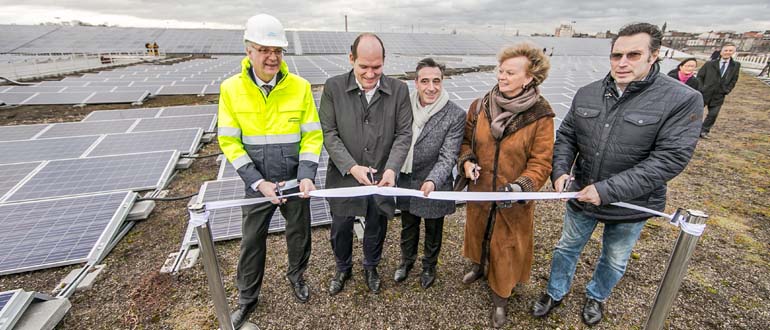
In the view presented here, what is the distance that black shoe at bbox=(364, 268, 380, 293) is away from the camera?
336 centimetres

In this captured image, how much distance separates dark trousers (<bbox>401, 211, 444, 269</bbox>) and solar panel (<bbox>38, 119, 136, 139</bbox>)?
7.28 m

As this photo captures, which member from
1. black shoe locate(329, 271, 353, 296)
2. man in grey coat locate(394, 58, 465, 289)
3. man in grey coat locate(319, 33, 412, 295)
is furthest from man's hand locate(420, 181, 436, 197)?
black shoe locate(329, 271, 353, 296)

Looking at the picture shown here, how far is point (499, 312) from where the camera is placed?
3008mm

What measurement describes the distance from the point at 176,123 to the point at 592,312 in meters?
9.05

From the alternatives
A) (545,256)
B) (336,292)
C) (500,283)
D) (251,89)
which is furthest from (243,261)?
(545,256)

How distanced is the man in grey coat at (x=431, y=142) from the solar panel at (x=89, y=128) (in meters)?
7.44

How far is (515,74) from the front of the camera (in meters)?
2.44

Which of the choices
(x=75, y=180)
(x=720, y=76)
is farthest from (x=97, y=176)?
(x=720, y=76)

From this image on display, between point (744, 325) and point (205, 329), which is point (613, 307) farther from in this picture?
point (205, 329)

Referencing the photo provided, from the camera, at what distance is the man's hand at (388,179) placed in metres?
2.76

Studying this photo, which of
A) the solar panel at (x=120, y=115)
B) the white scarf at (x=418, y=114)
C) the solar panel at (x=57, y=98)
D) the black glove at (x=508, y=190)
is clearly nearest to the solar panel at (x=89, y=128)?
the solar panel at (x=120, y=115)

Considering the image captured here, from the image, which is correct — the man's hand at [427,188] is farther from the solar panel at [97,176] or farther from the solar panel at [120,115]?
the solar panel at [120,115]

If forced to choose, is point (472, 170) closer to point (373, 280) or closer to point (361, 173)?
point (361, 173)

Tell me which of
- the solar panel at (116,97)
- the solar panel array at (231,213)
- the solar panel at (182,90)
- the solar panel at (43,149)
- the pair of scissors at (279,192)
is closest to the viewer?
the pair of scissors at (279,192)
